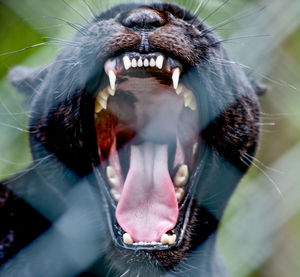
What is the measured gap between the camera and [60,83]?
1562 mm

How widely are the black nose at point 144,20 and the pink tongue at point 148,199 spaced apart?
1.46 feet

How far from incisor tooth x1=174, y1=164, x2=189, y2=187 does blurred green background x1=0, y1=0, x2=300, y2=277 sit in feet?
1.96

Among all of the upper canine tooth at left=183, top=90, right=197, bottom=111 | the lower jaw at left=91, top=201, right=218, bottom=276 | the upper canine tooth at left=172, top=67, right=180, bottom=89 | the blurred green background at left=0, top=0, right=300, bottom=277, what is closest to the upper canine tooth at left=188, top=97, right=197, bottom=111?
the upper canine tooth at left=183, top=90, right=197, bottom=111

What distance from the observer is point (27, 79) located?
189cm

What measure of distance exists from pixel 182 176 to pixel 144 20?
0.49 m

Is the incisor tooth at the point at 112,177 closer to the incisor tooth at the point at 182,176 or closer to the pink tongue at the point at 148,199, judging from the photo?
the pink tongue at the point at 148,199

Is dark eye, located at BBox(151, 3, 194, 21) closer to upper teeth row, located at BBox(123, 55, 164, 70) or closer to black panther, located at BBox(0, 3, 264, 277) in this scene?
→ black panther, located at BBox(0, 3, 264, 277)

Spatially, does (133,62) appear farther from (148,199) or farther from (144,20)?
(148,199)

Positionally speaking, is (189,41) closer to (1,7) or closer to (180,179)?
(180,179)

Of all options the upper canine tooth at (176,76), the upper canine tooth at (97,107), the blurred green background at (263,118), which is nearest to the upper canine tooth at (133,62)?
the upper canine tooth at (176,76)

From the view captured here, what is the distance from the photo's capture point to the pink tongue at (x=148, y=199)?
1517 millimetres

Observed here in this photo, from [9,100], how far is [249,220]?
5.18ft

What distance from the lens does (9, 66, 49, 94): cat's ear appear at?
1.81 meters

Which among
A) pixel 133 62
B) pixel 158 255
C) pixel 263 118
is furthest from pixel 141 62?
pixel 263 118
